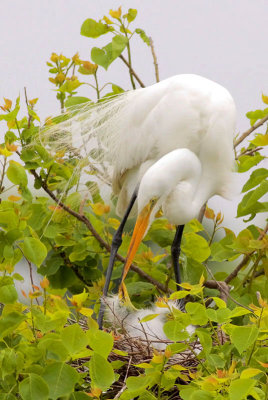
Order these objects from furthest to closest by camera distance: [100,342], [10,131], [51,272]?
[51,272], [10,131], [100,342]

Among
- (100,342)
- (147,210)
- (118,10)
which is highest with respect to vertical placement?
(118,10)

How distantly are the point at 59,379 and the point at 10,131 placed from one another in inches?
36.0

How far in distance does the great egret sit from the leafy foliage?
7 centimetres

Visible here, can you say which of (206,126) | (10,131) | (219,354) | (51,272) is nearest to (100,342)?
(219,354)

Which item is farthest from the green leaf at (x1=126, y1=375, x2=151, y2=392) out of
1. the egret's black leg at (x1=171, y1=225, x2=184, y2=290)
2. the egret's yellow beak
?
the egret's black leg at (x1=171, y1=225, x2=184, y2=290)

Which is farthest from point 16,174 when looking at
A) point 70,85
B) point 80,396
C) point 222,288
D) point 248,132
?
point 248,132

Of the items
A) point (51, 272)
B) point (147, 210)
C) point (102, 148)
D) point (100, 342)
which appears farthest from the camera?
point (102, 148)

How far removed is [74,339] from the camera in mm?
1329

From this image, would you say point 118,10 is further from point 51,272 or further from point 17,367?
point 17,367

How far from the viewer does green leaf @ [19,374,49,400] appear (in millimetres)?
1317

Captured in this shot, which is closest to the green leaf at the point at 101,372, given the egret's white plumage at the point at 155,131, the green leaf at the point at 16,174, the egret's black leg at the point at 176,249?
the green leaf at the point at 16,174

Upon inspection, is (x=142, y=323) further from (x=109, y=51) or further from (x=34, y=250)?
(x=109, y=51)

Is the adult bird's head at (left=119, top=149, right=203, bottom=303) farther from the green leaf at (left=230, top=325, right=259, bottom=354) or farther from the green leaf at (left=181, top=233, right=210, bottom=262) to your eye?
the green leaf at (left=230, top=325, right=259, bottom=354)

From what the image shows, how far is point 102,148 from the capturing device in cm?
267
